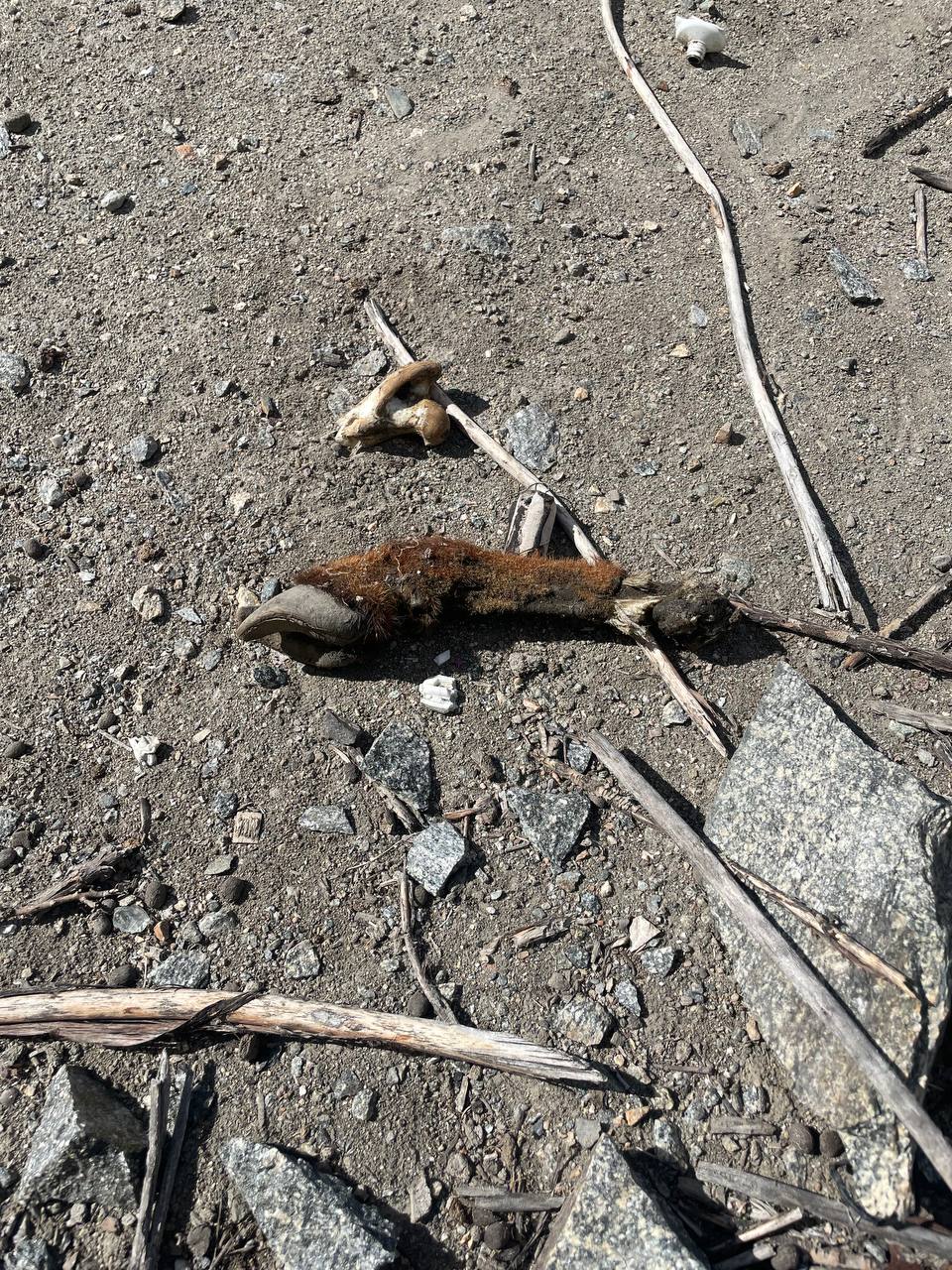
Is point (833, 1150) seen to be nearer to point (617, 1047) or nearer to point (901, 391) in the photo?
point (617, 1047)

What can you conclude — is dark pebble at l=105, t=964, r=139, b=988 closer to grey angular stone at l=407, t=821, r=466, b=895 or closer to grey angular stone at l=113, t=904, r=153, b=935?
grey angular stone at l=113, t=904, r=153, b=935

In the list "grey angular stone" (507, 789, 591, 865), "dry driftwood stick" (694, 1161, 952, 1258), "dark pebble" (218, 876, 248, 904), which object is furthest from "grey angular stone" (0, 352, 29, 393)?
"dry driftwood stick" (694, 1161, 952, 1258)

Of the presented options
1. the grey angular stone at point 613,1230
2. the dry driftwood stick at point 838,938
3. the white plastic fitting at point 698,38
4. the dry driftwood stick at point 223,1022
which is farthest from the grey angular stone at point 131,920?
the white plastic fitting at point 698,38

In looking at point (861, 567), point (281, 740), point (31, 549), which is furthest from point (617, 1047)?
point (31, 549)

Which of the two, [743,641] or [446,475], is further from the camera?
[446,475]

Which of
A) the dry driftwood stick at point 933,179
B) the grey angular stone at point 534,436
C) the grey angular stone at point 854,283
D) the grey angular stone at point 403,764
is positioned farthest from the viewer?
the dry driftwood stick at point 933,179

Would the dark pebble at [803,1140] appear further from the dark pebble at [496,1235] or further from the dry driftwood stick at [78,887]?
the dry driftwood stick at [78,887]
